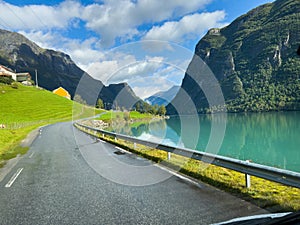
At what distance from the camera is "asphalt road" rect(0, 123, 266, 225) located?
430cm

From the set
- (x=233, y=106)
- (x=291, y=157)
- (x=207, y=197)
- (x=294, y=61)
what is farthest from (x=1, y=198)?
(x=294, y=61)

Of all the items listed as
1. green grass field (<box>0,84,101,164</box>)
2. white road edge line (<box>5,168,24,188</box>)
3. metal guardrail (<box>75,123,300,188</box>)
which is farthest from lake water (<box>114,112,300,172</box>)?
green grass field (<box>0,84,101,164</box>)

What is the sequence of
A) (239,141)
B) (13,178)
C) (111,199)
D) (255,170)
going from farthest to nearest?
1. (239,141)
2. (13,178)
3. (255,170)
4. (111,199)

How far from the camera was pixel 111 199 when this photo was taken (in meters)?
5.32

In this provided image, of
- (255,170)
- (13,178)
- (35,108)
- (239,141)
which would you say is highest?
(35,108)

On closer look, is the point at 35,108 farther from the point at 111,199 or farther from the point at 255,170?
the point at 255,170

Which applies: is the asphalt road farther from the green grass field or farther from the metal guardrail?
the green grass field

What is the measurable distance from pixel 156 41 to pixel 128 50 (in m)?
1.36

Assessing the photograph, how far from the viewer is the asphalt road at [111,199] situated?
4.30m

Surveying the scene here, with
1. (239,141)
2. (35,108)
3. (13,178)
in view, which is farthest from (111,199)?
(35,108)

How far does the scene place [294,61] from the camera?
167 meters

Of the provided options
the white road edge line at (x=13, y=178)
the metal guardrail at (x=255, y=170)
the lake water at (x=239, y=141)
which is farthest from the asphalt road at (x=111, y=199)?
the lake water at (x=239, y=141)

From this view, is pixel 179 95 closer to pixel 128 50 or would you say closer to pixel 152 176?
pixel 128 50

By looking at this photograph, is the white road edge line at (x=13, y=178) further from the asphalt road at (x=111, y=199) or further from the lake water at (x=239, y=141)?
the lake water at (x=239, y=141)
